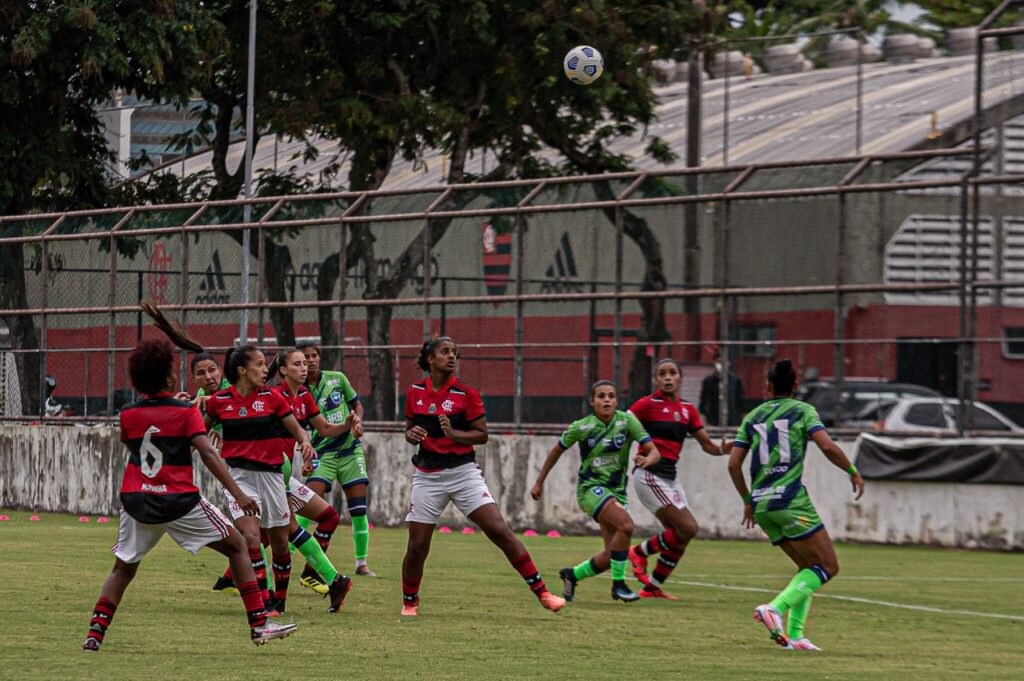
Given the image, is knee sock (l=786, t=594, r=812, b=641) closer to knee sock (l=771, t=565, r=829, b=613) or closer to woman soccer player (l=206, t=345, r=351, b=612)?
knee sock (l=771, t=565, r=829, b=613)

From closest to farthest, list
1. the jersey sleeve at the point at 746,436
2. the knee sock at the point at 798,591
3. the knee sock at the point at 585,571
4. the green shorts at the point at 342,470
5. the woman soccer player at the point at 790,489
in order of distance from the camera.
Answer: the knee sock at the point at 798,591 < the woman soccer player at the point at 790,489 < the jersey sleeve at the point at 746,436 < the knee sock at the point at 585,571 < the green shorts at the point at 342,470

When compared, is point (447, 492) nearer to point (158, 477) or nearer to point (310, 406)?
point (310, 406)

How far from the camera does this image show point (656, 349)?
21656 mm

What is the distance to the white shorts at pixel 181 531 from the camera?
9805 millimetres

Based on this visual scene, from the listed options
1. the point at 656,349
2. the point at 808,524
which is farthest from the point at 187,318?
the point at 808,524

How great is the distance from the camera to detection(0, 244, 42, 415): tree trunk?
2662 cm

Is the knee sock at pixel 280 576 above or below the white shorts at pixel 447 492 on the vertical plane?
below

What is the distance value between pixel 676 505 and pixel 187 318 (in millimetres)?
11809

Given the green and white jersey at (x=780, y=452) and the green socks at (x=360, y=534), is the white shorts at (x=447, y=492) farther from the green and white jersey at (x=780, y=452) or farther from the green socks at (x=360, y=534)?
the green socks at (x=360, y=534)

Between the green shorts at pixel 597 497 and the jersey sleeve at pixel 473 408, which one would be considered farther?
the green shorts at pixel 597 497

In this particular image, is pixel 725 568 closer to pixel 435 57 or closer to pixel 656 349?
pixel 656 349

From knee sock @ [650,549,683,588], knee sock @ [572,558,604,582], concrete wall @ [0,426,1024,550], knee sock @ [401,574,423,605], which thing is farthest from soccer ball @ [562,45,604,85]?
knee sock @ [401,574,423,605]

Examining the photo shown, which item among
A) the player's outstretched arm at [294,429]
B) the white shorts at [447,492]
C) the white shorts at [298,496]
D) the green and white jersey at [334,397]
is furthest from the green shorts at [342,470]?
the player's outstretched arm at [294,429]

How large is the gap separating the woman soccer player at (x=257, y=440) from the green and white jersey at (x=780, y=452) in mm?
2798
